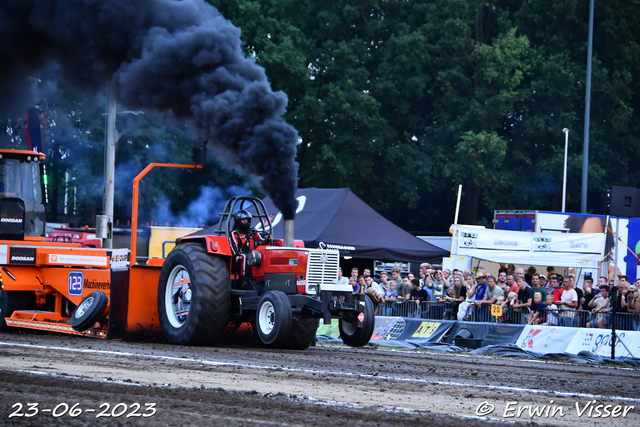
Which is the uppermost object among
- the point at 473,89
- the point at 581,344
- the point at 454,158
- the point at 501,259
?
the point at 473,89

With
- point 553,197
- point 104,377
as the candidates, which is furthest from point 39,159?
point 553,197

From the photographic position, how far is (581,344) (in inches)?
527

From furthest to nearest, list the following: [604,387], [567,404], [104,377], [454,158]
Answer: [454,158], [604,387], [104,377], [567,404]

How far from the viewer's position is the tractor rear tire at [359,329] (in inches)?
449

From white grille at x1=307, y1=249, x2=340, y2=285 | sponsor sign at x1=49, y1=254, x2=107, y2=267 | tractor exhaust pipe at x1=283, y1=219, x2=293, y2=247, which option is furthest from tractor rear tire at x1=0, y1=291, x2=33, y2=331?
white grille at x1=307, y1=249, x2=340, y2=285

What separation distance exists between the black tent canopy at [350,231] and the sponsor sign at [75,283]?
284 inches

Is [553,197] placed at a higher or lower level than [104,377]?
higher

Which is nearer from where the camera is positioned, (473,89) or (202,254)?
(202,254)

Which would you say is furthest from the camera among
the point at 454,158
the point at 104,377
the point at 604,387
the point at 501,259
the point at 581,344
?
the point at 454,158

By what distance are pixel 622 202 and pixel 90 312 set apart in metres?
8.60

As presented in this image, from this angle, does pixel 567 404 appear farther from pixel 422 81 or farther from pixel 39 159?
pixel 422 81

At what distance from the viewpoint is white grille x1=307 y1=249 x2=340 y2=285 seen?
1127cm

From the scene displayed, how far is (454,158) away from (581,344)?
23.4 m

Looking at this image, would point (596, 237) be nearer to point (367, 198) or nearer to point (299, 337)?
point (299, 337)
